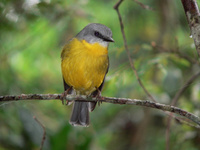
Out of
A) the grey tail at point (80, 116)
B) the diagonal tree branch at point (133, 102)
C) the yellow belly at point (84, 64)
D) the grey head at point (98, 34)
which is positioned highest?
the grey head at point (98, 34)

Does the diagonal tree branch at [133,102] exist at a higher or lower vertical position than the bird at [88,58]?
lower

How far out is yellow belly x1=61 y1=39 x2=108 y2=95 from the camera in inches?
155

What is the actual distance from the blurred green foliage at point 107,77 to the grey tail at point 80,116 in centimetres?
18

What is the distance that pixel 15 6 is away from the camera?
4105mm

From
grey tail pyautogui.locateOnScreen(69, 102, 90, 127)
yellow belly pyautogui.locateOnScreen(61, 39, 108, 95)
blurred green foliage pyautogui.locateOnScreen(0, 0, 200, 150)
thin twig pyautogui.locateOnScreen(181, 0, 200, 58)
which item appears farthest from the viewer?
grey tail pyautogui.locateOnScreen(69, 102, 90, 127)

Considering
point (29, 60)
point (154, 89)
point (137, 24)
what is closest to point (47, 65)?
point (29, 60)

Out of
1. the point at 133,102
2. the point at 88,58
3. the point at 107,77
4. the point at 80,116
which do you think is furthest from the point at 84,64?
the point at 133,102

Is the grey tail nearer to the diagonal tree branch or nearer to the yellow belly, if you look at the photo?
the yellow belly

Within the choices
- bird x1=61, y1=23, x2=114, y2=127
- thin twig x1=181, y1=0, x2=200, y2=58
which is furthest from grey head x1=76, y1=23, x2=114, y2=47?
thin twig x1=181, y1=0, x2=200, y2=58

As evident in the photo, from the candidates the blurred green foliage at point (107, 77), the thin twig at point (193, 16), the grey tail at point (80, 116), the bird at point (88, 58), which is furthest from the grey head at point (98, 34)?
the thin twig at point (193, 16)

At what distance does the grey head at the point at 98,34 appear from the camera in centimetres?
395

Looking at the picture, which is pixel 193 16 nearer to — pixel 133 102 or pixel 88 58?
pixel 133 102

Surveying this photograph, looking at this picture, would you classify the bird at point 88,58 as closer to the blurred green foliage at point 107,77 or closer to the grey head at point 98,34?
the grey head at point 98,34

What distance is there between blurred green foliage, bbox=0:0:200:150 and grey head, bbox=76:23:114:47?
0.18 metres
